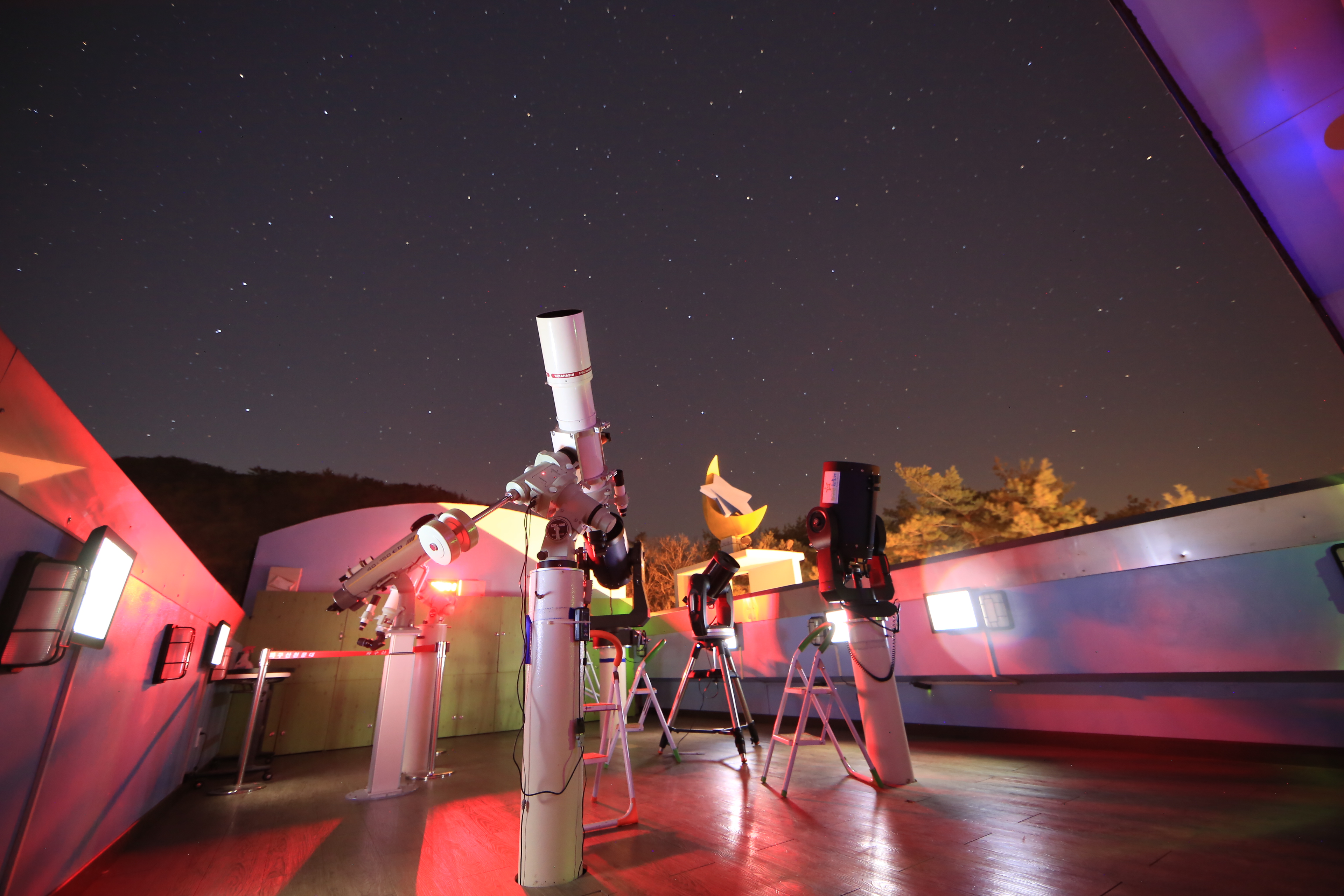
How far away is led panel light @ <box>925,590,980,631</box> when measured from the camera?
19.6ft

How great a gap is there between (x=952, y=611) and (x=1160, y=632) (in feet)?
6.02

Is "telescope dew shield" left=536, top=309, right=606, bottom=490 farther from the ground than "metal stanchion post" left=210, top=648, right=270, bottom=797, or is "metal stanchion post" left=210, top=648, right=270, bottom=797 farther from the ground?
"telescope dew shield" left=536, top=309, right=606, bottom=490

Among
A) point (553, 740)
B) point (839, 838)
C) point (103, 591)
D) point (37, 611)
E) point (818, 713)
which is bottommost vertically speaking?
point (839, 838)

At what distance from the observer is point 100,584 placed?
8.43 ft

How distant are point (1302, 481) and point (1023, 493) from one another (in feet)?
52.7

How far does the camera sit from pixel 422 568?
5812 millimetres

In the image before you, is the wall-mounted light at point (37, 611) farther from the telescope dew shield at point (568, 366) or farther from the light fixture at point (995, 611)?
the light fixture at point (995, 611)

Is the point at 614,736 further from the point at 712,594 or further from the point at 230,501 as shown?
the point at 230,501

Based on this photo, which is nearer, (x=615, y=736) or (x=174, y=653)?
(x=174, y=653)

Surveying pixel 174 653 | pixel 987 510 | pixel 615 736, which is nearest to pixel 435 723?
pixel 174 653

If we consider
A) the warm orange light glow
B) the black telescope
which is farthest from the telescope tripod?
the warm orange light glow

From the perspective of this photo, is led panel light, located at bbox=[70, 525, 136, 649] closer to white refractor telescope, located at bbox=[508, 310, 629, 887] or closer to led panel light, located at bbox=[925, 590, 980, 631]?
white refractor telescope, located at bbox=[508, 310, 629, 887]

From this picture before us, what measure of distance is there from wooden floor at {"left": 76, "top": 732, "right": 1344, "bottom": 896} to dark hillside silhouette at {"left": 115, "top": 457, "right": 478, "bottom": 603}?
907 cm

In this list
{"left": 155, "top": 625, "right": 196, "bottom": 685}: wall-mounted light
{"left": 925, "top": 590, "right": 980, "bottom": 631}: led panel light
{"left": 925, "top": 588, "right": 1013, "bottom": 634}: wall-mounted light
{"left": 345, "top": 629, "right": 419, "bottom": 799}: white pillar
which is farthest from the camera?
{"left": 925, "top": 590, "right": 980, "bottom": 631}: led panel light
